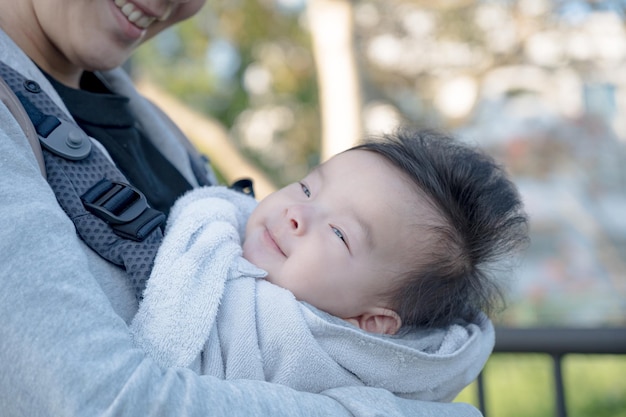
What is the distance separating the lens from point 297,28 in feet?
37.9

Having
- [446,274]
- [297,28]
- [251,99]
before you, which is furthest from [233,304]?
[251,99]

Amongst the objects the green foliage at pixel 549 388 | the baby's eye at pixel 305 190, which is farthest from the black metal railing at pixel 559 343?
the green foliage at pixel 549 388

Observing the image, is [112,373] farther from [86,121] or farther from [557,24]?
[557,24]

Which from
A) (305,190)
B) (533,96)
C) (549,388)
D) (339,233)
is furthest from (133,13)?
(533,96)

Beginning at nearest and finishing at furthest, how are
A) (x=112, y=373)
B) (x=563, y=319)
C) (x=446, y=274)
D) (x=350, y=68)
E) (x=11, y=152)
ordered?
(x=112, y=373) → (x=11, y=152) → (x=446, y=274) → (x=350, y=68) → (x=563, y=319)

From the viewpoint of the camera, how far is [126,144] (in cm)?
156

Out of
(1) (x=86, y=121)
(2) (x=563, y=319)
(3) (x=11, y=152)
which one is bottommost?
(2) (x=563, y=319)

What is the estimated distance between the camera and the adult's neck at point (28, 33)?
1.53 m

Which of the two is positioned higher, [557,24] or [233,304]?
[233,304]

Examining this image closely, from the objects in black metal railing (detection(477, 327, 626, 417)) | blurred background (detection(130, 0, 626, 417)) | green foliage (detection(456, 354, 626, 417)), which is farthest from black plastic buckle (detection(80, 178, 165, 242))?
blurred background (detection(130, 0, 626, 417))

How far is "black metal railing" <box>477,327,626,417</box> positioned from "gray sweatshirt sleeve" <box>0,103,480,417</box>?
3.23 feet

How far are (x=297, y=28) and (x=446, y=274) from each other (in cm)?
1050

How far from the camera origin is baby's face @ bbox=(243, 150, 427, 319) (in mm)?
1318

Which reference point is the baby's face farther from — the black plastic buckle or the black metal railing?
the black metal railing
